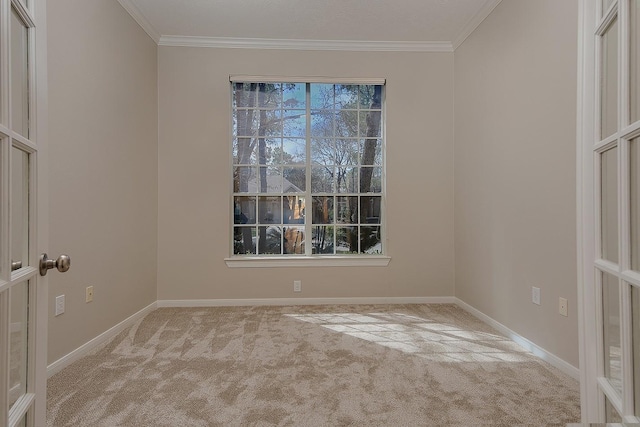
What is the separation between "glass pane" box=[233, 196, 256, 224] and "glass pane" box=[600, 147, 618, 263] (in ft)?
10.9

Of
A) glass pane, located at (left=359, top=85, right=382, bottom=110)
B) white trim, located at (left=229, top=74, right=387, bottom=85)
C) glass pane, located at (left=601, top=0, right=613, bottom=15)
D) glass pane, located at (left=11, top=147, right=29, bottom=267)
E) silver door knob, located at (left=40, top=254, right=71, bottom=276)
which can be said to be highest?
white trim, located at (left=229, top=74, right=387, bottom=85)

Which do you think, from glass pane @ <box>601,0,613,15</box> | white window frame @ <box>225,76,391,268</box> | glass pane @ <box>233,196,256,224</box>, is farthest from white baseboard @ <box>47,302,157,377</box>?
glass pane @ <box>601,0,613,15</box>

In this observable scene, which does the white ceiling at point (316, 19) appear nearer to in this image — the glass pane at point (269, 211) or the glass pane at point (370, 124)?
the glass pane at point (370, 124)

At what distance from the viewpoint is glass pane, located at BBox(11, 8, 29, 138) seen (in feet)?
2.87

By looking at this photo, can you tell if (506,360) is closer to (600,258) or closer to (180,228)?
(600,258)

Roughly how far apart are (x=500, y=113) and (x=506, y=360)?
6.34 ft

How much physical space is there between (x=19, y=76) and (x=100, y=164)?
2.05 metres

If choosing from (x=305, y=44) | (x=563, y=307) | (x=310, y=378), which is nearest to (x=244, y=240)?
(x=310, y=378)

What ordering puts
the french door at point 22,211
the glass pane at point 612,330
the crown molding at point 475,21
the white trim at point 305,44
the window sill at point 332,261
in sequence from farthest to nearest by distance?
1. the window sill at point 332,261
2. the white trim at point 305,44
3. the crown molding at point 475,21
4. the glass pane at point 612,330
5. the french door at point 22,211

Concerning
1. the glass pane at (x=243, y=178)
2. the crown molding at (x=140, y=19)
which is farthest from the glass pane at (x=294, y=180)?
the crown molding at (x=140, y=19)

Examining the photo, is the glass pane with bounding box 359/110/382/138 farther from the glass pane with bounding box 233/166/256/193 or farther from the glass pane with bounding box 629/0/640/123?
the glass pane with bounding box 629/0/640/123

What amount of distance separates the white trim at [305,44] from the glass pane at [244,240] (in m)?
1.96

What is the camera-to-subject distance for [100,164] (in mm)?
2736

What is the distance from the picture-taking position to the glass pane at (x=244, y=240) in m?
3.94
